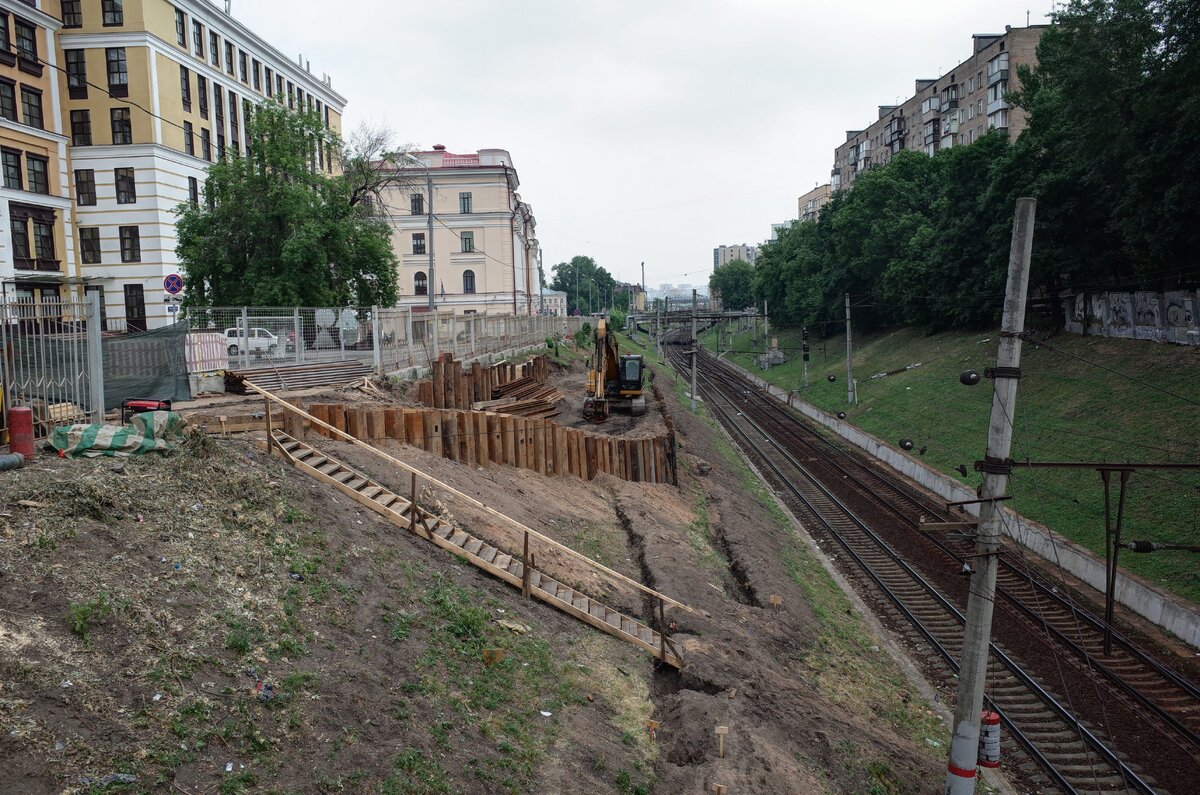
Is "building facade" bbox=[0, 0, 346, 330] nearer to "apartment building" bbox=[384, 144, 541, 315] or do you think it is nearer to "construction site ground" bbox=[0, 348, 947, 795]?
"apartment building" bbox=[384, 144, 541, 315]

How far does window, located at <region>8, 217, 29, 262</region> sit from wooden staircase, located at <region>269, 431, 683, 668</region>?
31219 mm

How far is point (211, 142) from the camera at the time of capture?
152 ft

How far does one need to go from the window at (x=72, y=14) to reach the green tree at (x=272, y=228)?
1414 centimetres

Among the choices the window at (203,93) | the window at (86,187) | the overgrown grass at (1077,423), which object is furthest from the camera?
the window at (203,93)

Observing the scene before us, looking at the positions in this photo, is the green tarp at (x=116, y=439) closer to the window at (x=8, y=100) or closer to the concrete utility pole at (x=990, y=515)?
the concrete utility pole at (x=990, y=515)

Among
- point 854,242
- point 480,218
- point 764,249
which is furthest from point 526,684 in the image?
point 764,249

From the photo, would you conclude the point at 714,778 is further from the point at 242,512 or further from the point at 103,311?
the point at 103,311

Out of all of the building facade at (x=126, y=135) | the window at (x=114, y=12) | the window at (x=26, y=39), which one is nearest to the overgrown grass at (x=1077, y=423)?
the building facade at (x=126, y=135)

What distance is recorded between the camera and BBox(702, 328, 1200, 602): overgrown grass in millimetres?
22672

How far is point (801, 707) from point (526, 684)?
4491 mm

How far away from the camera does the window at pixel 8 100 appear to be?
37562mm

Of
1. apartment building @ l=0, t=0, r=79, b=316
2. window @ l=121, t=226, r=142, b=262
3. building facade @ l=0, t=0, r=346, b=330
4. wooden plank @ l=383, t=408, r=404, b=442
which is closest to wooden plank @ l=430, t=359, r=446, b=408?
wooden plank @ l=383, t=408, r=404, b=442

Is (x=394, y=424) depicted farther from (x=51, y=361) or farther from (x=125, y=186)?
(x=125, y=186)

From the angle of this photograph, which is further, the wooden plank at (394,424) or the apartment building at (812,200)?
the apartment building at (812,200)
